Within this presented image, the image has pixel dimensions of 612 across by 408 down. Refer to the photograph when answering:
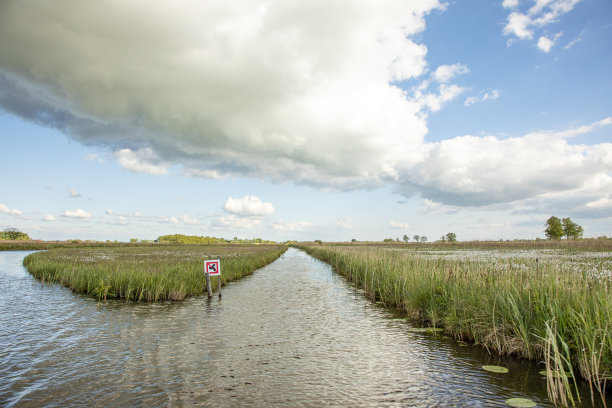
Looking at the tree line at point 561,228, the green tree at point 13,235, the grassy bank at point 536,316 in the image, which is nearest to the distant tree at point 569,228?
the tree line at point 561,228

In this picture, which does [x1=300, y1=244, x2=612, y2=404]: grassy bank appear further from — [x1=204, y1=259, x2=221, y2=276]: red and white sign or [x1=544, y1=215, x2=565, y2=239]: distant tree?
[x1=544, y1=215, x2=565, y2=239]: distant tree

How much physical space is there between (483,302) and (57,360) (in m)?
10.1

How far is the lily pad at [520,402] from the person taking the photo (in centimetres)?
514

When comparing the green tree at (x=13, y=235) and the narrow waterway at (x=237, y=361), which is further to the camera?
the green tree at (x=13, y=235)

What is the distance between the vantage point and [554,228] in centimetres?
9988

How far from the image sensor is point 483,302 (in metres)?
8.43

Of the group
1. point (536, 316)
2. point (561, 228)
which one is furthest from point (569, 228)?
point (536, 316)

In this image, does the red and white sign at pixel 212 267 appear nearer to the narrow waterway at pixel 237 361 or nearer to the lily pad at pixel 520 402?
the narrow waterway at pixel 237 361

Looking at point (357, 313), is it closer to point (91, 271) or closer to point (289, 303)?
point (289, 303)

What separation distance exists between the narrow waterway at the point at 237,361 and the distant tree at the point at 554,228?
113 meters

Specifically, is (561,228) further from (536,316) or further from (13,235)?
(13,235)

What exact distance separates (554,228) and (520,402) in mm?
118894

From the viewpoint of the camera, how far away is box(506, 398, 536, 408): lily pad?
5.14m

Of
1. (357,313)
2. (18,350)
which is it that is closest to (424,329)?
(357,313)
